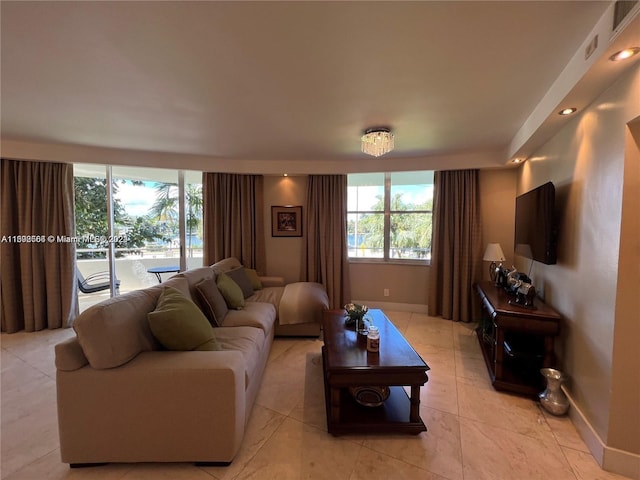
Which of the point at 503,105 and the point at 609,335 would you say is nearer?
the point at 609,335

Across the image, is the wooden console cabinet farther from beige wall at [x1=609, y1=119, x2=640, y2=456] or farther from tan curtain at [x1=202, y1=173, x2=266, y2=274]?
tan curtain at [x1=202, y1=173, x2=266, y2=274]

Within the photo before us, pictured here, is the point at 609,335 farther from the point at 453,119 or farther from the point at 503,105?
the point at 453,119

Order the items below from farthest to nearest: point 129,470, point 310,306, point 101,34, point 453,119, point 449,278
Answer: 1. point 449,278
2. point 310,306
3. point 453,119
4. point 129,470
5. point 101,34

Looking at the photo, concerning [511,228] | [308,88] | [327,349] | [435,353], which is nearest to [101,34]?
[308,88]

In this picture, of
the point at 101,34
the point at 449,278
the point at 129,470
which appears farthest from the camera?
the point at 449,278

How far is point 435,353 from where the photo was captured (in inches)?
113

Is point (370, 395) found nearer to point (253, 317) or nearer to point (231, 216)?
point (253, 317)

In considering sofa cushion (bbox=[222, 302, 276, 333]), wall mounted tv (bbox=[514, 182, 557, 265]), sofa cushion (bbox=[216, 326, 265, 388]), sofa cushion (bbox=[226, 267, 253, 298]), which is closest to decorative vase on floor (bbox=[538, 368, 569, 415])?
wall mounted tv (bbox=[514, 182, 557, 265])

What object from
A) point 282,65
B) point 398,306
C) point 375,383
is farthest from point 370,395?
point 398,306

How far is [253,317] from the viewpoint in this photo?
2602 millimetres

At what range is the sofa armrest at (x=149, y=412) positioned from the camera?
1.43 metres

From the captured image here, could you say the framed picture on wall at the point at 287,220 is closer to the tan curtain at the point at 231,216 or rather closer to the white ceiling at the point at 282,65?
the tan curtain at the point at 231,216

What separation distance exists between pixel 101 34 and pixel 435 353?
3566 millimetres

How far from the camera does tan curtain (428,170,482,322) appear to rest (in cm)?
374
